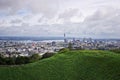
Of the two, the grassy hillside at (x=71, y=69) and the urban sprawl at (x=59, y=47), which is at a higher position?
the grassy hillside at (x=71, y=69)

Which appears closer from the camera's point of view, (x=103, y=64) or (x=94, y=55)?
(x=103, y=64)

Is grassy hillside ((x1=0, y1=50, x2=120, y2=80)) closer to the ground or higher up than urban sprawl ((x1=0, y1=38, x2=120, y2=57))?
higher up

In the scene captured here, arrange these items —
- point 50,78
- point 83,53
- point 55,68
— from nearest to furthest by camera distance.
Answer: point 50,78 < point 55,68 < point 83,53

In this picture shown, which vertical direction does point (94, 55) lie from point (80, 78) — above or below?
above

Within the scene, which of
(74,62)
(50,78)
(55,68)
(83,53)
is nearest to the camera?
(50,78)

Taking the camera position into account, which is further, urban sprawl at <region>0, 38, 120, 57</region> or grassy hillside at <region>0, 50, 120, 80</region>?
urban sprawl at <region>0, 38, 120, 57</region>

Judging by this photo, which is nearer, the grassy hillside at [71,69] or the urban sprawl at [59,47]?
the grassy hillside at [71,69]

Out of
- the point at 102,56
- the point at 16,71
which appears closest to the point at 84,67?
the point at 102,56

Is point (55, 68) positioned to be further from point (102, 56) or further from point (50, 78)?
point (102, 56)
